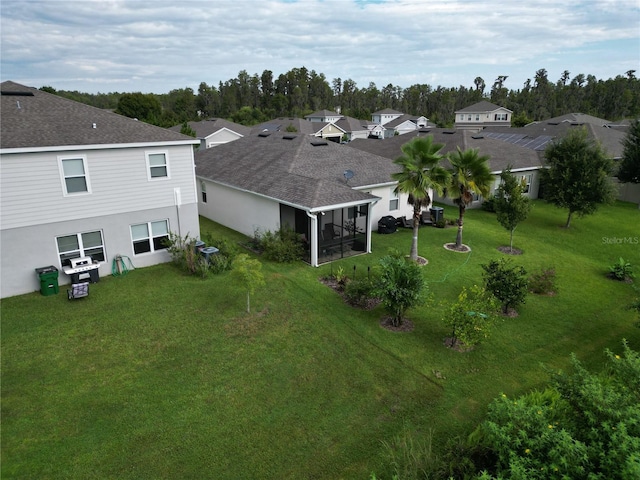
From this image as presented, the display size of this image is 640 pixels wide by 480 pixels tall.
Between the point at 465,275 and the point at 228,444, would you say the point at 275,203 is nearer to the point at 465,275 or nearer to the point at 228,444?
the point at 465,275

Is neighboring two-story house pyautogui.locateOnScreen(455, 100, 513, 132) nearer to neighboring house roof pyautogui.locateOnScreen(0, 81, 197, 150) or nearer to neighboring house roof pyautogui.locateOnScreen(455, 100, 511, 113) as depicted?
neighboring house roof pyautogui.locateOnScreen(455, 100, 511, 113)

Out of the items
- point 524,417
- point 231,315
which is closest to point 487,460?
point 524,417

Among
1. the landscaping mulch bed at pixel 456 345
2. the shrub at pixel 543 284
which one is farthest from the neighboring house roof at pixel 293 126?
the landscaping mulch bed at pixel 456 345

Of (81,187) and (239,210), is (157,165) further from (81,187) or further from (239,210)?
(239,210)

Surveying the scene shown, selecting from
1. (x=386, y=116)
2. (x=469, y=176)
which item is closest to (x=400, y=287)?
(x=469, y=176)

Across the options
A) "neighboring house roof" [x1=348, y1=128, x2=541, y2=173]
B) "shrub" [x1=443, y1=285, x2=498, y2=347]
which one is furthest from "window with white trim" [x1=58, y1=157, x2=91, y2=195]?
"neighboring house roof" [x1=348, y1=128, x2=541, y2=173]

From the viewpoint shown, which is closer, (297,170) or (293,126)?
(297,170)
